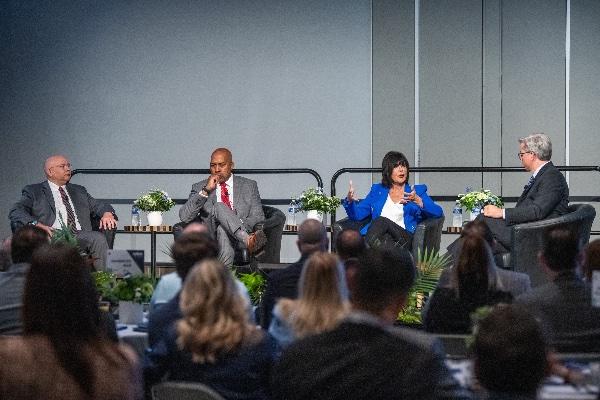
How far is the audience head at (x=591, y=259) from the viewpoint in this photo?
3.91 metres

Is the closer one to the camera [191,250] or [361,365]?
[361,365]

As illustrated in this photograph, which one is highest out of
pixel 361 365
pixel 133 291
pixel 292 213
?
pixel 292 213

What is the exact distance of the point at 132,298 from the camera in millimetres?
4930

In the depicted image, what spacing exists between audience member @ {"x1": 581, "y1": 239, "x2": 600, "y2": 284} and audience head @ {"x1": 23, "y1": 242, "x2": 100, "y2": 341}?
2.19m

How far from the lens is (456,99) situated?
30.9 ft

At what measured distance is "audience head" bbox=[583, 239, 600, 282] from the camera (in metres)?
3.91

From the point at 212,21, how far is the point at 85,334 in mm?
7860

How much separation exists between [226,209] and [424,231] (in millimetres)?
1639

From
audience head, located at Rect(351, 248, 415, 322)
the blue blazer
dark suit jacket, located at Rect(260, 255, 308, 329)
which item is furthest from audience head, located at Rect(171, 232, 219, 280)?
the blue blazer

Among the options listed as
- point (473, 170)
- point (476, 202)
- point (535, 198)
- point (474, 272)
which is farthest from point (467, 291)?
point (473, 170)

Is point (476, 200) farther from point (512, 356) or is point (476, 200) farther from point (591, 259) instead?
point (512, 356)

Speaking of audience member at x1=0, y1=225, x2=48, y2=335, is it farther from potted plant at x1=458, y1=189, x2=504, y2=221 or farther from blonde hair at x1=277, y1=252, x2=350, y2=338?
potted plant at x1=458, y1=189, x2=504, y2=221

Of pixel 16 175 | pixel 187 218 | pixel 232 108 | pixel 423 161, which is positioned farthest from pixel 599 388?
pixel 16 175

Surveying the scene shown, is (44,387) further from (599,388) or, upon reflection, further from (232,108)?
(232,108)
